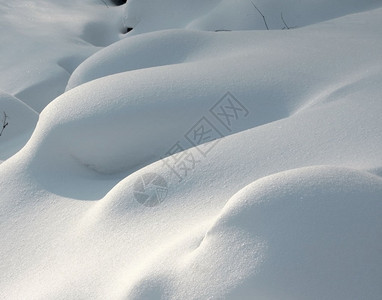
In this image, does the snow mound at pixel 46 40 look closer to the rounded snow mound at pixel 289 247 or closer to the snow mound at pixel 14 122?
the snow mound at pixel 14 122

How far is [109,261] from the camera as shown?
1530mm

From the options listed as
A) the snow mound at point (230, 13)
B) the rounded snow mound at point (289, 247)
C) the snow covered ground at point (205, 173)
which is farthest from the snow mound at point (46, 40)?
the rounded snow mound at point (289, 247)

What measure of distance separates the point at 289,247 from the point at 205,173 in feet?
1.85

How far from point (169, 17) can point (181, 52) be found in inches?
58.8

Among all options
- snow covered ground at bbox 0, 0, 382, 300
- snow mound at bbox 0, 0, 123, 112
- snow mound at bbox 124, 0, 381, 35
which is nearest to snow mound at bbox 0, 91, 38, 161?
snow covered ground at bbox 0, 0, 382, 300

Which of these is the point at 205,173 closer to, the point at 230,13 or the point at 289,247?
the point at 289,247

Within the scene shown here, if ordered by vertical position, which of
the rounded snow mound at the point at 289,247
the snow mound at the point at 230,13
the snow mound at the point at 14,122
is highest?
the snow mound at the point at 14,122

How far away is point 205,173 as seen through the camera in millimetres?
1729

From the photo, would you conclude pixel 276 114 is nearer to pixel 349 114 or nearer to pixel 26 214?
pixel 349 114

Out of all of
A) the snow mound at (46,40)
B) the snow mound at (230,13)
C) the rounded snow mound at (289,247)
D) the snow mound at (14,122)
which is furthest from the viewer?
the snow mound at (230,13)

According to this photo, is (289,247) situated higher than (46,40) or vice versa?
(46,40)

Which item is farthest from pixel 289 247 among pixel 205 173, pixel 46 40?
pixel 46 40

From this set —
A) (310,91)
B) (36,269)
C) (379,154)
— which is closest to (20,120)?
(36,269)

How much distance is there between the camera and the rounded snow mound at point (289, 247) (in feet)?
3.89
